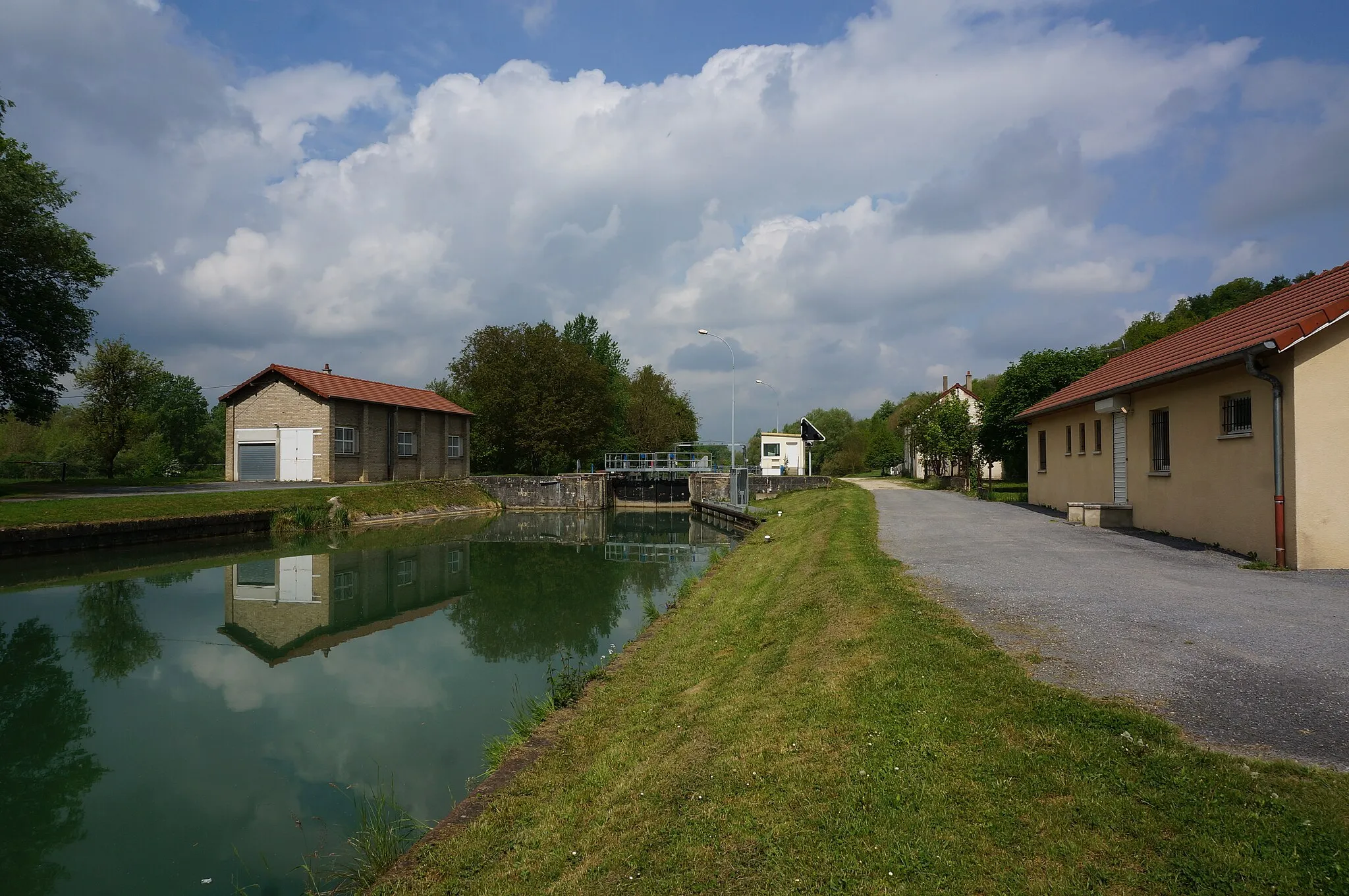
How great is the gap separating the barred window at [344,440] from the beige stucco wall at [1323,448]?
3477cm

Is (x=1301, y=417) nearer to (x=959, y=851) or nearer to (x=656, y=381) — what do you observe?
(x=959, y=851)

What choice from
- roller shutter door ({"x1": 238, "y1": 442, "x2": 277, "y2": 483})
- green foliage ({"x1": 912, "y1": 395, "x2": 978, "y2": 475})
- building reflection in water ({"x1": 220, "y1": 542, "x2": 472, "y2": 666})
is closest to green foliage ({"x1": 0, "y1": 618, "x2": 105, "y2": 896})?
building reflection in water ({"x1": 220, "y1": 542, "x2": 472, "y2": 666})

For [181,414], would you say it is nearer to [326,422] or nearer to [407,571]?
[326,422]

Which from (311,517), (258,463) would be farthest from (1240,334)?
(258,463)

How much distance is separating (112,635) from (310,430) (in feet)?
80.9

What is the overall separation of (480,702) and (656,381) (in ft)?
230

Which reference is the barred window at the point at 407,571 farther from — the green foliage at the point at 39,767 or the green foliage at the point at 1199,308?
the green foliage at the point at 1199,308

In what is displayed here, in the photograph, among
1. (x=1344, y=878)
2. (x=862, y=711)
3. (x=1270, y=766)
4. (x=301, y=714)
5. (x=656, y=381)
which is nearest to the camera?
(x=1344, y=878)

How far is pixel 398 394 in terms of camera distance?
41875mm

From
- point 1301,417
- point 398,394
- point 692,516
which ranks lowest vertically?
point 692,516

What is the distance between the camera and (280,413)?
3538 cm

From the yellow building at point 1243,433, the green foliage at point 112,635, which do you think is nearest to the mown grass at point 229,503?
the green foliage at point 112,635

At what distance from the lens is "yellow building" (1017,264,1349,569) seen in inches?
389

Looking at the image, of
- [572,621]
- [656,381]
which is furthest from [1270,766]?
[656,381]
